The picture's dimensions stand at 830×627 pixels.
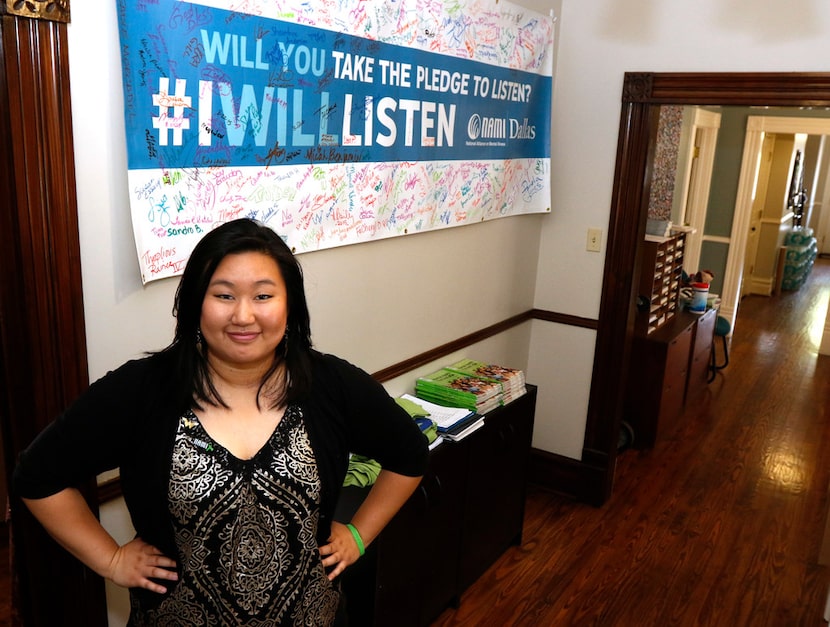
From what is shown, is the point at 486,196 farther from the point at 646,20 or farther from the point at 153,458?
the point at 153,458

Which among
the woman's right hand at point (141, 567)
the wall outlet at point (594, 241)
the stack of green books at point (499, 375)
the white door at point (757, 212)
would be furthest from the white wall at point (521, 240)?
the white door at point (757, 212)

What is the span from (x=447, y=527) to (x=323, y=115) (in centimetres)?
145

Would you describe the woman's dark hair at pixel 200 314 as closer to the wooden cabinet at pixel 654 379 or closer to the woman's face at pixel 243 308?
the woman's face at pixel 243 308

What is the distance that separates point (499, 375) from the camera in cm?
311

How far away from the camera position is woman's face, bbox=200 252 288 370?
1.37 m

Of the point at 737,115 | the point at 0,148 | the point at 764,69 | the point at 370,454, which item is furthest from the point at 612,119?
the point at 737,115

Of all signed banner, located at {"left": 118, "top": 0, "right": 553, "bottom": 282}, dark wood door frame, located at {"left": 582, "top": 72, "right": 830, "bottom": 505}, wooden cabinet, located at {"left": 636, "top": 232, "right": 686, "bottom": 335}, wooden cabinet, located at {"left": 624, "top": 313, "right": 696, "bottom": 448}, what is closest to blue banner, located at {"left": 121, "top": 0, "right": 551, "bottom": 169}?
signed banner, located at {"left": 118, "top": 0, "right": 553, "bottom": 282}

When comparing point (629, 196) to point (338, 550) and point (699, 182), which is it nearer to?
point (338, 550)

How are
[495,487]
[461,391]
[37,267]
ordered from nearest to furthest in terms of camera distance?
1. [37,267]
2. [461,391]
3. [495,487]

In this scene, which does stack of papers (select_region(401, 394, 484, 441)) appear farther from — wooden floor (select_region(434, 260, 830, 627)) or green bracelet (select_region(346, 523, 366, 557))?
green bracelet (select_region(346, 523, 366, 557))

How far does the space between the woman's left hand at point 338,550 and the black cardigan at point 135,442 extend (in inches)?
4.2

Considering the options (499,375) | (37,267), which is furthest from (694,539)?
(37,267)

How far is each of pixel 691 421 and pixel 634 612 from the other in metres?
2.24

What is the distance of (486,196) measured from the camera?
10.2 feet
